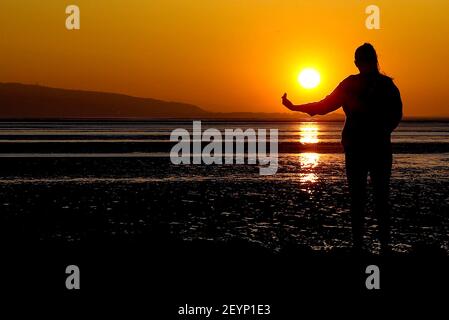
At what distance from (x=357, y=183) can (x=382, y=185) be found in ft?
1.00

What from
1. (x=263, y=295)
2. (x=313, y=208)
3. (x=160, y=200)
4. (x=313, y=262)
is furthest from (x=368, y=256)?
(x=160, y=200)

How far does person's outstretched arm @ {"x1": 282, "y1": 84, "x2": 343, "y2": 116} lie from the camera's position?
9526mm

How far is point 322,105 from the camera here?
956 cm

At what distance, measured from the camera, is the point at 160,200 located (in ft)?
75.8

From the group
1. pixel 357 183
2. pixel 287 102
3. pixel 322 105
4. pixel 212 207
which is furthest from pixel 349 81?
pixel 212 207

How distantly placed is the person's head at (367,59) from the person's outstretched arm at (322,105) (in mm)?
362

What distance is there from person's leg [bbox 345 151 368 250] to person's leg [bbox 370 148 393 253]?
13 cm

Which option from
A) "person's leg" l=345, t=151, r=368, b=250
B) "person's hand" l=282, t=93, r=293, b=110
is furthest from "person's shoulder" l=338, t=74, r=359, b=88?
"person's leg" l=345, t=151, r=368, b=250

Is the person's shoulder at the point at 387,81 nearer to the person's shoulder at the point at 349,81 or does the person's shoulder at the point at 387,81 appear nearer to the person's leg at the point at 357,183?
the person's shoulder at the point at 349,81

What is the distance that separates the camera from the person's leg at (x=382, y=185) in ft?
31.7

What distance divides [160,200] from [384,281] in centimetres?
1453

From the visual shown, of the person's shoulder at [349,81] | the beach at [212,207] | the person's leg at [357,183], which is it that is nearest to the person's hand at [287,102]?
the person's shoulder at [349,81]
